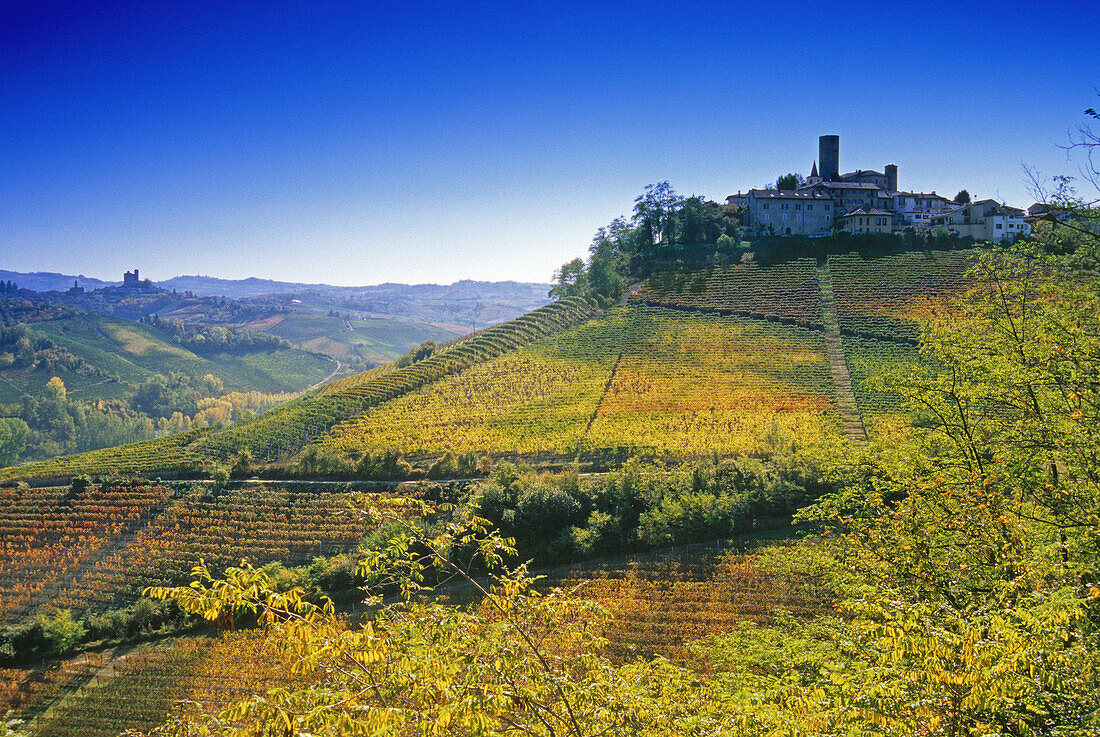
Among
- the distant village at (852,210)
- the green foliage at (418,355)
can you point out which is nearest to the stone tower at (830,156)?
the distant village at (852,210)

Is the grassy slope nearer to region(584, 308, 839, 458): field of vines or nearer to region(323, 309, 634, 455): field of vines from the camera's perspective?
region(323, 309, 634, 455): field of vines

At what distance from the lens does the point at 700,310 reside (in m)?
63.2

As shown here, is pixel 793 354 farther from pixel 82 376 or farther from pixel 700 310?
pixel 82 376

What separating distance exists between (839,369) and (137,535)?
50.3 meters

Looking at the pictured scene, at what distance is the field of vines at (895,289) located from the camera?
180 ft

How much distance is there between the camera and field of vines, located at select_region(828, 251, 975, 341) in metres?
54.9

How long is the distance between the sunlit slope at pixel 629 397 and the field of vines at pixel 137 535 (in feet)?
26.6

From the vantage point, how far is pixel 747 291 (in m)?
64.3

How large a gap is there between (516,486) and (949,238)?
→ 204 feet

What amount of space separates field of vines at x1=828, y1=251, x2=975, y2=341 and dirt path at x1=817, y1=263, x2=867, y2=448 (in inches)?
27.9

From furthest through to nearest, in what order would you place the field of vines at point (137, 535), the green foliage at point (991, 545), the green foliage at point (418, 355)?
the green foliage at point (418, 355), the field of vines at point (137, 535), the green foliage at point (991, 545)

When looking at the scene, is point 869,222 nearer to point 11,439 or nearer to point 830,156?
point 830,156

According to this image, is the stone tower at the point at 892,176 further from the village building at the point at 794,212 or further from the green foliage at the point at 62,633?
the green foliage at the point at 62,633

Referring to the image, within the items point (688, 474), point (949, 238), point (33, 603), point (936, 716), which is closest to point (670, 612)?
point (688, 474)
